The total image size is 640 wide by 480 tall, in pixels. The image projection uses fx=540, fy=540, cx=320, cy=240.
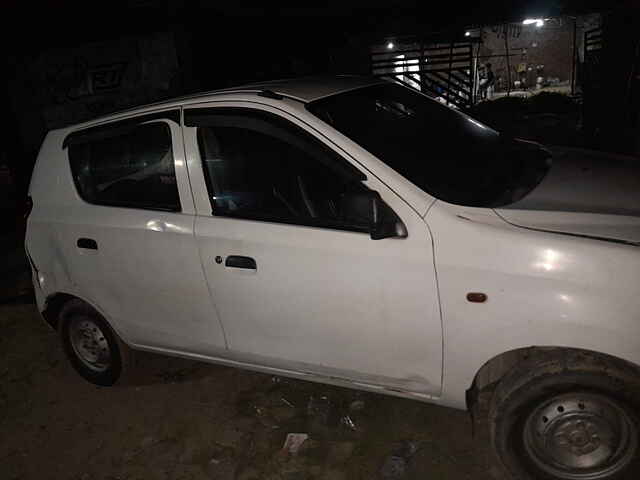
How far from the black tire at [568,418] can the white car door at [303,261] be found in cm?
35

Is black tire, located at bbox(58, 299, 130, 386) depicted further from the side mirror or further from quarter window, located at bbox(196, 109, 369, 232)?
the side mirror

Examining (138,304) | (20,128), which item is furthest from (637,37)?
(20,128)

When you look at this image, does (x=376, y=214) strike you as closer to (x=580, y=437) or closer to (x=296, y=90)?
(x=296, y=90)

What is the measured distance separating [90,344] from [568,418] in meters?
3.01

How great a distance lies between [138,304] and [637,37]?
9.38 m

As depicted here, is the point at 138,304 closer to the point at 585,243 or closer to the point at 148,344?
the point at 148,344

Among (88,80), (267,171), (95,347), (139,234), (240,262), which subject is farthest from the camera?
(88,80)

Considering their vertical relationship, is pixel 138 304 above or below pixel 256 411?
above

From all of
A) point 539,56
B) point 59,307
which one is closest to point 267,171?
point 59,307

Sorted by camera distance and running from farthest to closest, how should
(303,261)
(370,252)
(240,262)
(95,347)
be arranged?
(95,347)
(240,262)
(303,261)
(370,252)

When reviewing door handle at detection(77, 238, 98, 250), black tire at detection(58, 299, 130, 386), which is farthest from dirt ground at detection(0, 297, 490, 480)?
door handle at detection(77, 238, 98, 250)

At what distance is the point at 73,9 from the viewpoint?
7980 mm

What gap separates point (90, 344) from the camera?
12.2 ft

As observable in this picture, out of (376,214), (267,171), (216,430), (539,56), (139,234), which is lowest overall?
(216,430)
